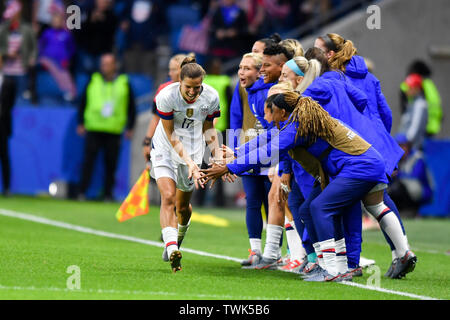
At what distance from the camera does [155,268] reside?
365 inches

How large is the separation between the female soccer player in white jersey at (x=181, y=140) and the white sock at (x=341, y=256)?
1.35m

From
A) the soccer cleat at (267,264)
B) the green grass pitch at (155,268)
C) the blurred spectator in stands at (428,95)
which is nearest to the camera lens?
Answer: the green grass pitch at (155,268)

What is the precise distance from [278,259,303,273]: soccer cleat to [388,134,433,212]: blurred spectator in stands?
7.39 m

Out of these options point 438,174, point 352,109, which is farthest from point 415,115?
point 352,109

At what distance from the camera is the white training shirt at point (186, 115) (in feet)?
30.9

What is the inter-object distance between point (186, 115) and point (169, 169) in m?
0.54

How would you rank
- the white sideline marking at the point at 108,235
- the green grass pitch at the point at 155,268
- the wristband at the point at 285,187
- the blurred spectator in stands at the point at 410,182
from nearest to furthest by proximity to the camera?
the green grass pitch at the point at 155,268 → the white sideline marking at the point at 108,235 → the wristband at the point at 285,187 → the blurred spectator in stands at the point at 410,182

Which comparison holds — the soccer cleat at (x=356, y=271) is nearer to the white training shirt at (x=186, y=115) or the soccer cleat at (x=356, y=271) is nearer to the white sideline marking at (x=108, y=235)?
the white sideline marking at (x=108, y=235)

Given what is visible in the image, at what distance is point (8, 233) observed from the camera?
1209cm

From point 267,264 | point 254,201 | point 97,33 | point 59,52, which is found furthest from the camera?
point 59,52

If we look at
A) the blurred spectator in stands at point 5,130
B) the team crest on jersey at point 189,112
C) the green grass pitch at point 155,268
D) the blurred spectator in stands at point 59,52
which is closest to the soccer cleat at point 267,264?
the green grass pitch at point 155,268

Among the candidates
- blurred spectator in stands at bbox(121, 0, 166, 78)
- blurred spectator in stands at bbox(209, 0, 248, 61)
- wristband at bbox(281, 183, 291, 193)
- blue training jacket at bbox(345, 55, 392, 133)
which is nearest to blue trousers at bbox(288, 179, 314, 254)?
wristband at bbox(281, 183, 291, 193)

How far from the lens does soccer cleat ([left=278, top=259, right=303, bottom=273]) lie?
31.9ft

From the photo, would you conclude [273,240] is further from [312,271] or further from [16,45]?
[16,45]
